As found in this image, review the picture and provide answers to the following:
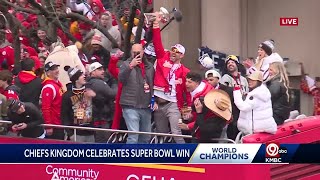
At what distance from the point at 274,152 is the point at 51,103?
3.78m

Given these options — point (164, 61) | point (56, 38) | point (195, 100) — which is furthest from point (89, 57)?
point (195, 100)

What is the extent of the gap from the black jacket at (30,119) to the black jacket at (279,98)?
3.01 m

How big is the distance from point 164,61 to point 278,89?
1976mm

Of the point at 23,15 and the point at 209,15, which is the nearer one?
the point at 23,15

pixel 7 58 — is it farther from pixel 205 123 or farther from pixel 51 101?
pixel 205 123

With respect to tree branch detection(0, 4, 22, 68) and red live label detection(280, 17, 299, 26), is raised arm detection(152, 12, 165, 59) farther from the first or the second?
red live label detection(280, 17, 299, 26)

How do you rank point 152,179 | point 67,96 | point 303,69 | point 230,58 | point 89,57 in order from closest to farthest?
1. point 152,179
2. point 67,96
3. point 230,58
4. point 89,57
5. point 303,69

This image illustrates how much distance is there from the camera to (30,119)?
38.5 feet

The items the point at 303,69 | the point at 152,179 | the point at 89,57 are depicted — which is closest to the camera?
the point at 152,179

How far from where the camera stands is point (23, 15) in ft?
58.5

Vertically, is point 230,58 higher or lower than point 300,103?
higher

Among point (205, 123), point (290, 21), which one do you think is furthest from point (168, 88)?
point (290, 21)

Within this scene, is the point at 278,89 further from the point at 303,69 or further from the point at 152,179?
the point at 303,69

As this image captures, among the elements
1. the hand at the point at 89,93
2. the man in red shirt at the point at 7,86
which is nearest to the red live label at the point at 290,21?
the hand at the point at 89,93
